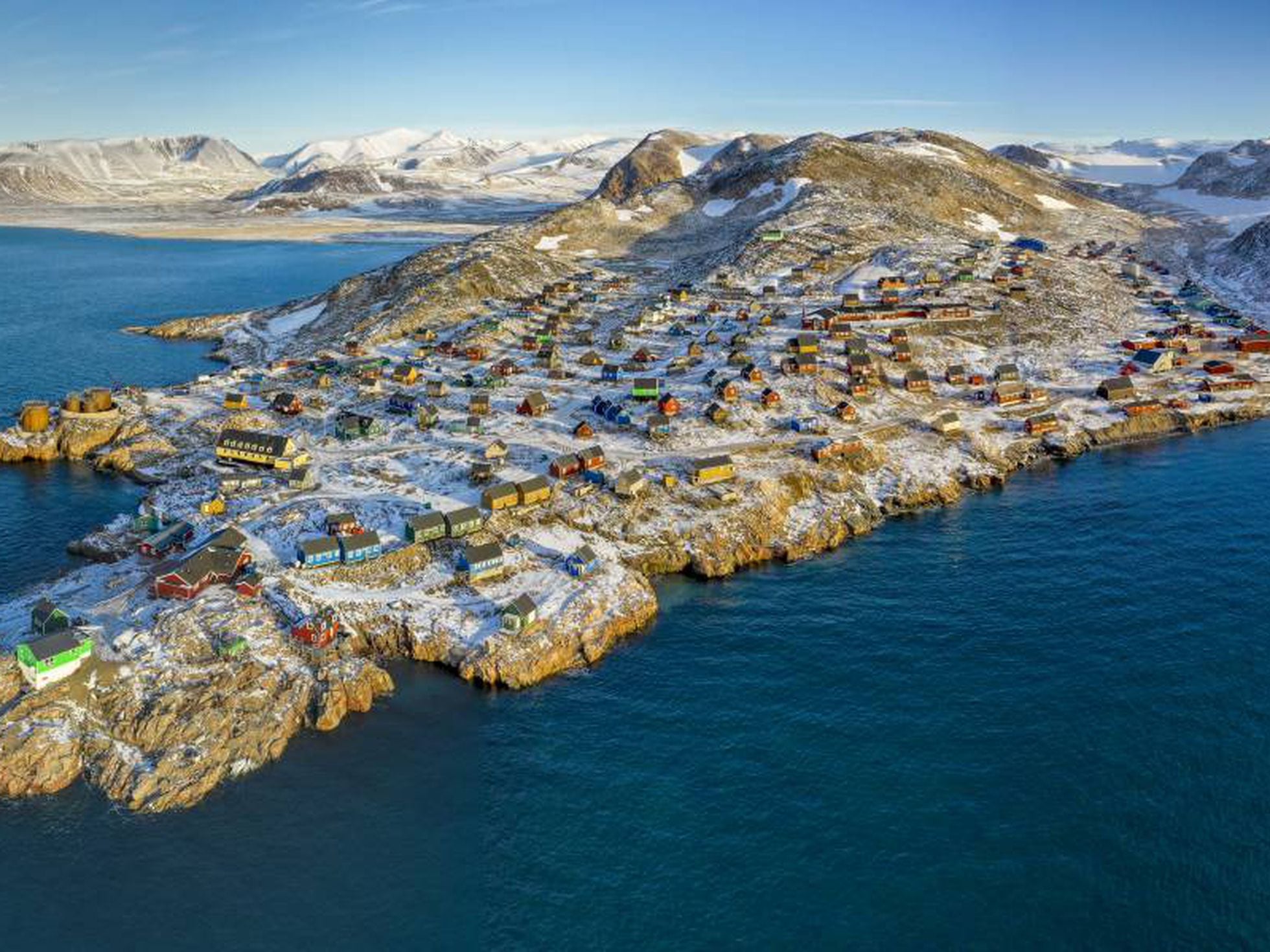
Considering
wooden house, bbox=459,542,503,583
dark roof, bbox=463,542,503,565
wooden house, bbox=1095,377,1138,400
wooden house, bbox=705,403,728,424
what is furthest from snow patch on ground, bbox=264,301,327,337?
wooden house, bbox=1095,377,1138,400

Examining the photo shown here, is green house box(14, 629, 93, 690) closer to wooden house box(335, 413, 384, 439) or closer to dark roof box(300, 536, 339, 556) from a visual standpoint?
dark roof box(300, 536, 339, 556)

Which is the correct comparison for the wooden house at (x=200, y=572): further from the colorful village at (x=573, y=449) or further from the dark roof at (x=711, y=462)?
the dark roof at (x=711, y=462)

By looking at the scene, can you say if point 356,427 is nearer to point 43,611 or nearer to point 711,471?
point 43,611

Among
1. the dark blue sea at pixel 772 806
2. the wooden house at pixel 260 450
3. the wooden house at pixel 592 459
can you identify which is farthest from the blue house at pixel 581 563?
the wooden house at pixel 260 450

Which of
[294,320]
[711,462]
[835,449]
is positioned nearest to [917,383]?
[835,449]

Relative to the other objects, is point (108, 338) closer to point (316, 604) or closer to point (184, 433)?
point (184, 433)
